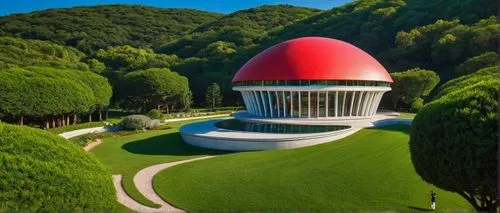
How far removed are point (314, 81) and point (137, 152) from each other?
51.2 feet

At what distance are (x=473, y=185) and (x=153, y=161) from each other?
66.0ft

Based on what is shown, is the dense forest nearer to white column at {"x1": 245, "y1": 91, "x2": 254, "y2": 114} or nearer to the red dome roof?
the red dome roof

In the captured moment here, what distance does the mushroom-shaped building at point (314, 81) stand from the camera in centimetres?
3553

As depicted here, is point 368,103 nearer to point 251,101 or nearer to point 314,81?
point 314,81

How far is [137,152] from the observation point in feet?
101

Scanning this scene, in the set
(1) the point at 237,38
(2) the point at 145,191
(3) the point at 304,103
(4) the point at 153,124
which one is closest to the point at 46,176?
(2) the point at 145,191

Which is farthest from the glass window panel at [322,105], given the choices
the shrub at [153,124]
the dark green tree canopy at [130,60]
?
the dark green tree canopy at [130,60]

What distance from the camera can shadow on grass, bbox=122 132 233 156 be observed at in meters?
30.2

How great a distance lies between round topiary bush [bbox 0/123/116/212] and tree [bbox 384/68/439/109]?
49.6 meters

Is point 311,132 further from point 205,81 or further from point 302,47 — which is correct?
point 205,81

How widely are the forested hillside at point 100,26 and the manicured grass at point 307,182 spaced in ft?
357

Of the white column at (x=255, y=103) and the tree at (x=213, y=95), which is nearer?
the white column at (x=255, y=103)

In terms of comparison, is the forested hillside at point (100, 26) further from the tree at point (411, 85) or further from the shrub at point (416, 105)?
the shrub at point (416, 105)

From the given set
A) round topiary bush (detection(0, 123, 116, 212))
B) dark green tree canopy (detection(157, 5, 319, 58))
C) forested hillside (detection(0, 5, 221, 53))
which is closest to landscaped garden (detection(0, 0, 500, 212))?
round topiary bush (detection(0, 123, 116, 212))
